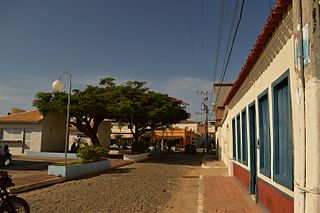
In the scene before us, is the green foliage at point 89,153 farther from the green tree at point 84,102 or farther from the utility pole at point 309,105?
the utility pole at point 309,105

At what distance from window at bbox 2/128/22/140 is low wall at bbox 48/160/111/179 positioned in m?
13.8

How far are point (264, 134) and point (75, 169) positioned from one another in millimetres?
9641

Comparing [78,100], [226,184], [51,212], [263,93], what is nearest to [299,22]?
[263,93]

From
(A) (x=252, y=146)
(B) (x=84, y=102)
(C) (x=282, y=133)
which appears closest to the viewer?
(C) (x=282, y=133)

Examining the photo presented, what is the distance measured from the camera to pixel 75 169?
14.4 meters

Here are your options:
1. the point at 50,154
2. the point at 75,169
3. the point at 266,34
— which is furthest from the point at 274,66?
the point at 50,154

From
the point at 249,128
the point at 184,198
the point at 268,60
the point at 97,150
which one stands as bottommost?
the point at 184,198

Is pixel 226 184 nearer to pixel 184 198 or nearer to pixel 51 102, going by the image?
pixel 184 198

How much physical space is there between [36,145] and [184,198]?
823 inches

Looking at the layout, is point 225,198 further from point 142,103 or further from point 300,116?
point 142,103

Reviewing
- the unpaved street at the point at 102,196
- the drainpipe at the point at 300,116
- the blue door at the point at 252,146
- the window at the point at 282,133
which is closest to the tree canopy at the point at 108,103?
the unpaved street at the point at 102,196

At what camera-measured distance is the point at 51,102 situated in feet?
83.3

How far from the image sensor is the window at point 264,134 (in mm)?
7086

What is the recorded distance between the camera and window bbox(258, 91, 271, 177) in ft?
23.2
